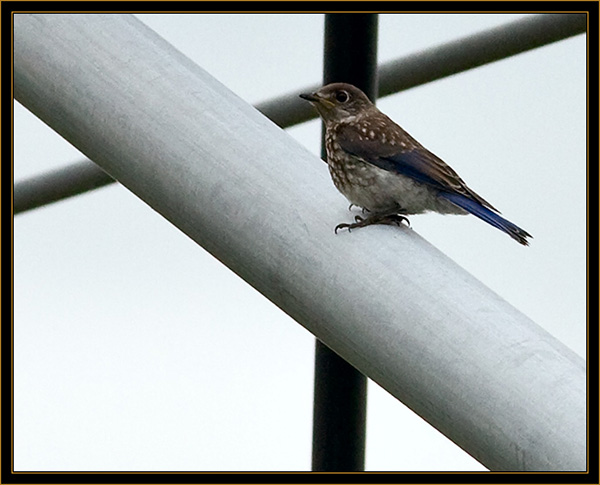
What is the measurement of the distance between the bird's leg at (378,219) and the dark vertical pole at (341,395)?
12.1 inches

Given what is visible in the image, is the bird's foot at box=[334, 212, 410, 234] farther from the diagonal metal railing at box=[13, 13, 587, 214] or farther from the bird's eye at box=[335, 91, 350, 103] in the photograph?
the diagonal metal railing at box=[13, 13, 587, 214]

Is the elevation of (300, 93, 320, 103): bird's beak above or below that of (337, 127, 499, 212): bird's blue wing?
above

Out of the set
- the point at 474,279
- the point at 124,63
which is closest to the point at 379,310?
the point at 474,279

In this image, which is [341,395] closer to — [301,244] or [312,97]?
[312,97]

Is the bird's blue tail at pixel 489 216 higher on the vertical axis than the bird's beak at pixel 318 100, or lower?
lower

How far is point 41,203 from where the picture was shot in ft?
9.34

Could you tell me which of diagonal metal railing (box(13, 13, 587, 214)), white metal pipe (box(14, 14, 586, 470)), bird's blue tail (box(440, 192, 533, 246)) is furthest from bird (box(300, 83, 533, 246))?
white metal pipe (box(14, 14, 586, 470))

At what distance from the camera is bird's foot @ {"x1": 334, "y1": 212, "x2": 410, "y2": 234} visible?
1.38m

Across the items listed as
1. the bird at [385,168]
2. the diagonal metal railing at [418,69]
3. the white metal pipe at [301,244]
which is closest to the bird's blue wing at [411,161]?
the bird at [385,168]

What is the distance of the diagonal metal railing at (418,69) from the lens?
7.97ft

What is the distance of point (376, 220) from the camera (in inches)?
67.2

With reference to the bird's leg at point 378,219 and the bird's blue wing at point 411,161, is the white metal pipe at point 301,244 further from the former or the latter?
the bird's blue wing at point 411,161

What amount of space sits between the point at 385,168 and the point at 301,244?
2.69ft

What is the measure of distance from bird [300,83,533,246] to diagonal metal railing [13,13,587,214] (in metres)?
0.31
